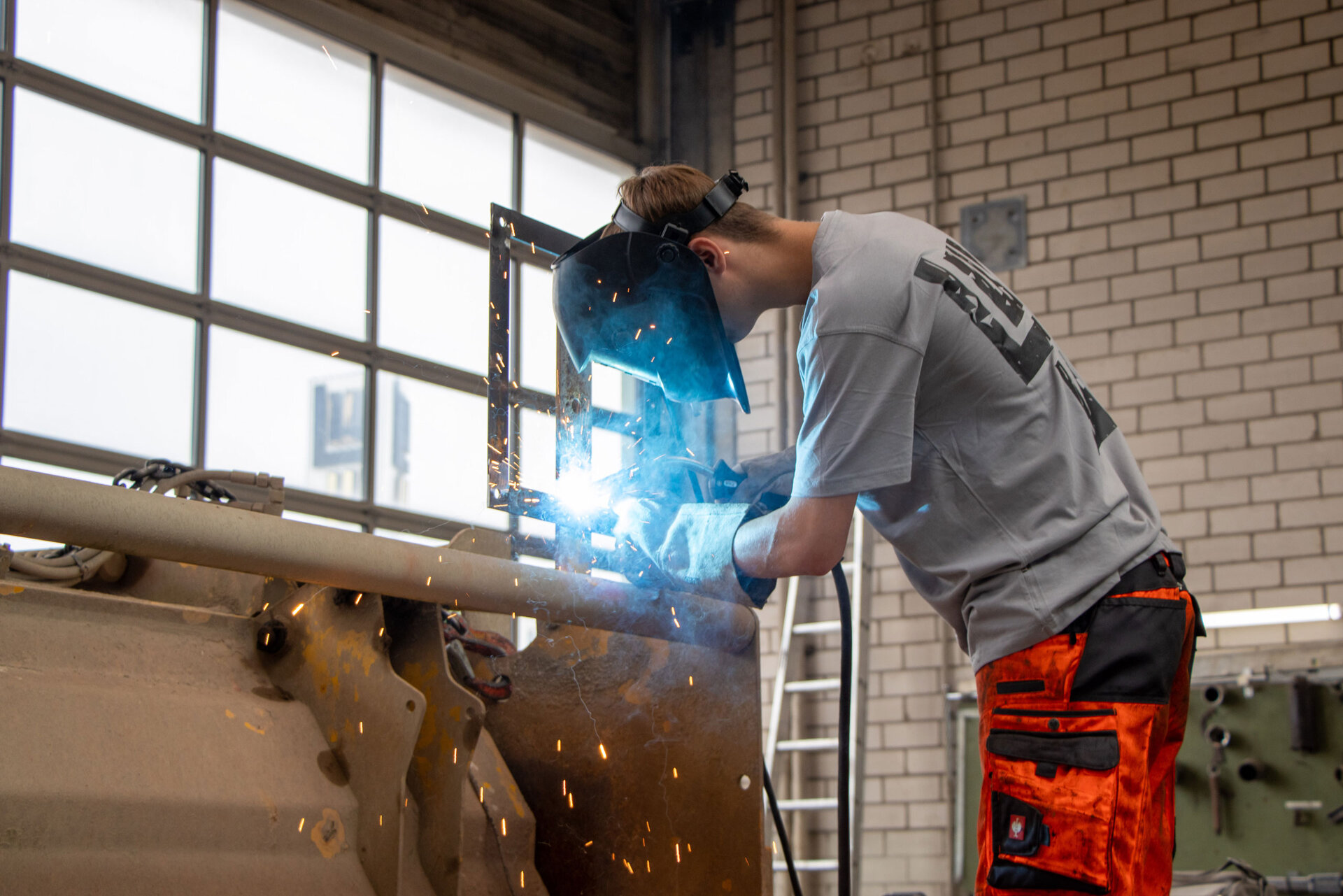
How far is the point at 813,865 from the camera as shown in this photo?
5.92 m

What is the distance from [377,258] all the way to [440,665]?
4.26 m

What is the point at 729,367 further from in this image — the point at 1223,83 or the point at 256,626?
the point at 1223,83

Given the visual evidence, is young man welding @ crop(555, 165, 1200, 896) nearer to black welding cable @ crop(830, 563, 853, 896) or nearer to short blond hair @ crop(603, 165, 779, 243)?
short blond hair @ crop(603, 165, 779, 243)

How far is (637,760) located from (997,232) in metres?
4.92

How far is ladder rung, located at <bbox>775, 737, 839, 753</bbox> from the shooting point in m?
5.94

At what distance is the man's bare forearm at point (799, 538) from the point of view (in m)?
1.64

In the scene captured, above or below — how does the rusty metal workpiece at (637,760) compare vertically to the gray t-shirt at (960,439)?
below

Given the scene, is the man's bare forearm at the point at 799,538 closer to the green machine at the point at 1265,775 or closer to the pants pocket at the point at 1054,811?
the pants pocket at the point at 1054,811

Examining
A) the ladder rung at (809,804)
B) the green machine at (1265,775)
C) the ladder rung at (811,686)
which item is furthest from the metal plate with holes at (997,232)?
the ladder rung at (809,804)

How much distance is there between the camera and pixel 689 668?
6.55 feet

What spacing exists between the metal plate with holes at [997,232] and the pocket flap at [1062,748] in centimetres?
491

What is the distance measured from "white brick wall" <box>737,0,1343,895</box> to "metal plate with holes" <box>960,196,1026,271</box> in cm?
5

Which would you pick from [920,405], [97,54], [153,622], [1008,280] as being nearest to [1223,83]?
[1008,280]

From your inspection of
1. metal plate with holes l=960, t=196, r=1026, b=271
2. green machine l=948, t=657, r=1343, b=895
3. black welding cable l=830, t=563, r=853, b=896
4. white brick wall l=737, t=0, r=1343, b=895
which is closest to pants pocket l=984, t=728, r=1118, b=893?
black welding cable l=830, t=563, r=853, b=896
